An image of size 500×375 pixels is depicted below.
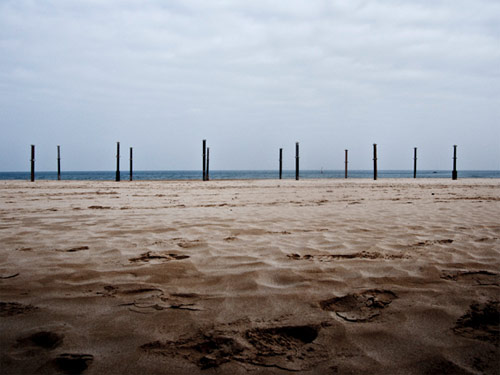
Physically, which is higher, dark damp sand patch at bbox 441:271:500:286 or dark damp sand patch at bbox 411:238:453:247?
dark damp sand patch at bbox 411:238:453:247

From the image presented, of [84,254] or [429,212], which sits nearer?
[84,254]

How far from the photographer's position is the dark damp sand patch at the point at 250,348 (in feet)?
5.21

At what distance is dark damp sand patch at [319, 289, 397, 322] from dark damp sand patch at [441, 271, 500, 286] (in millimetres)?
688

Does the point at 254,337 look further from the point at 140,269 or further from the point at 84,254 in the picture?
the point at 84,254

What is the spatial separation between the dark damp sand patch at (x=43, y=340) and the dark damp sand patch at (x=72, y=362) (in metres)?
0.13

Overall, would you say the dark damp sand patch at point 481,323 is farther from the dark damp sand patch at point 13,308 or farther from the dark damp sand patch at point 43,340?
the dark damp sand patch at point 13,308

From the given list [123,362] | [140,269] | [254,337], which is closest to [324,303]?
[254,337]

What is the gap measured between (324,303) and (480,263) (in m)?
1.78

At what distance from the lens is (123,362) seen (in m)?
1.57

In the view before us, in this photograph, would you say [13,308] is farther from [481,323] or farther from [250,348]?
[481,323]

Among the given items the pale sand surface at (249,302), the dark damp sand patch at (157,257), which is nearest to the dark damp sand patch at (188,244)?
the pale sand surface at (249,302)

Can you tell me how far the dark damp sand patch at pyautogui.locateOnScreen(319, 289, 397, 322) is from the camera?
6.70ft

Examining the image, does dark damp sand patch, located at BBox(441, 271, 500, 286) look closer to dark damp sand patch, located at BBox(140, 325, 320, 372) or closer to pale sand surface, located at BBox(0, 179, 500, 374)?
pale sand surface, located at BBox(0, 179, 500, 374)

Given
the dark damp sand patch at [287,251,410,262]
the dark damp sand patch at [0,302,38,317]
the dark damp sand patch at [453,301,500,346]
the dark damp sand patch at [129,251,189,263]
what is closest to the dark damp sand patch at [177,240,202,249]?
the dark damp sand patch at [129,251,189,263]
